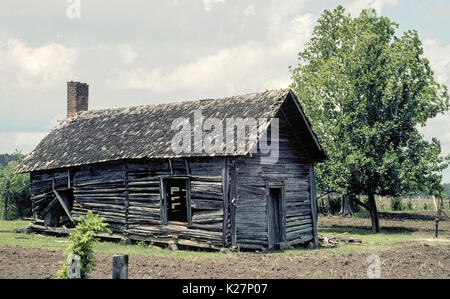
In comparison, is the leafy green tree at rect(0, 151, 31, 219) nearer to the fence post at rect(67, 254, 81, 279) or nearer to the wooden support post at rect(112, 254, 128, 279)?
the fence post at rect(67, 254, 81, 279)

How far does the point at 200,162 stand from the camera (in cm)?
1659

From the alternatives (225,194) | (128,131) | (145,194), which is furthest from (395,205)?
(225,194)

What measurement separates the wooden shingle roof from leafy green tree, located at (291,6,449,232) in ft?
19.9

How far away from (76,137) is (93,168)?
3.74m

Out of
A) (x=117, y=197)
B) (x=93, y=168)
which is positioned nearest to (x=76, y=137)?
(x=93, y=168)

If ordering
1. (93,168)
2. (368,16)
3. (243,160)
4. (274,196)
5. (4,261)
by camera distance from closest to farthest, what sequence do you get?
(4,261) < (243,160) < (274,196) < (93,168) < (368,16)

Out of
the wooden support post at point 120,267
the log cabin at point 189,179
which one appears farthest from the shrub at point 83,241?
the log cabin at point 189,179

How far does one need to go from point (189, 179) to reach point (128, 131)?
521 cm

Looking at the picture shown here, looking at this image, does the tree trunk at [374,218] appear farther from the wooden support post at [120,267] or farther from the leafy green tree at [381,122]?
the wooden support post at [120,267]

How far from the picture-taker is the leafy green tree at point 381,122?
2453 centimetres

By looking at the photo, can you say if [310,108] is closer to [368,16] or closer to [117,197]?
[368,16]

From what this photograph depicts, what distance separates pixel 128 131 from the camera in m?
20.7

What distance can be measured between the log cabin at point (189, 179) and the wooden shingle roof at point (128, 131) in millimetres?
68

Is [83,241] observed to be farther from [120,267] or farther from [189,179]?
[189,179]
